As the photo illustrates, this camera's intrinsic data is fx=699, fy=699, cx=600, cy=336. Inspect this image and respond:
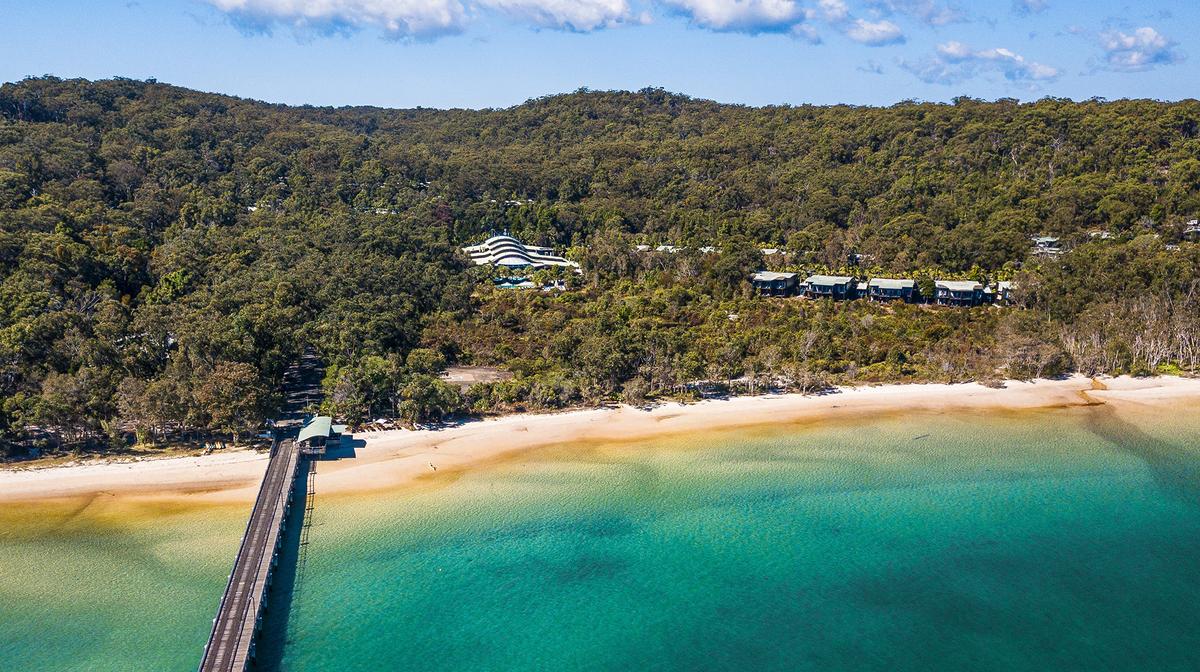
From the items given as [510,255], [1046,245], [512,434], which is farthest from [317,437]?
[1046,245]

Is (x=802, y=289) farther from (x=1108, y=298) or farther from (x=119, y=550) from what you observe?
(x=119, y=550)

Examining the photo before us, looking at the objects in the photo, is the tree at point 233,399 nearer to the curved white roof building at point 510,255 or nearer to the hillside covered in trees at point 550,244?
the hillside covered in trees at point 550,244

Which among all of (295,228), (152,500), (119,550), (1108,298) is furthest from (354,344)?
(1108,298)

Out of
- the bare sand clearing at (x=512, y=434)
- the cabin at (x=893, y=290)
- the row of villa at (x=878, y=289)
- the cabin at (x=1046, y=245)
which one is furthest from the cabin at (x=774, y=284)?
the cabin at (x=1046, y=245)

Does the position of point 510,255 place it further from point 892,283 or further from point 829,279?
point 892,283

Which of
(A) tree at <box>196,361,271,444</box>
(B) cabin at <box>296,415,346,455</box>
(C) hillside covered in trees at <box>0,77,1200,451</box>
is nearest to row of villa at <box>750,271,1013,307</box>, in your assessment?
(C) hillside covered in trees at <box>0,77,1200,451</box>

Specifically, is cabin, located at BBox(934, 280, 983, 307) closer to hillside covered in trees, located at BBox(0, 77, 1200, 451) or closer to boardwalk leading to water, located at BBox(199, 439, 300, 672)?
hillside covered in trees, located at BBox(0, 77, 1200, 451)
